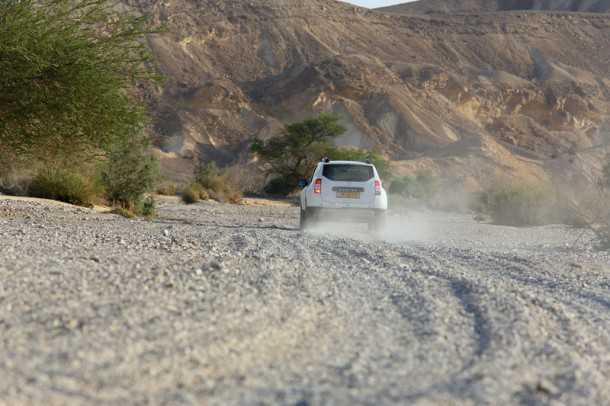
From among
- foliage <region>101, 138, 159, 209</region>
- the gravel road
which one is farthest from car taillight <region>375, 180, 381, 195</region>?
foliage <region>101, 138, 159, 209</region>

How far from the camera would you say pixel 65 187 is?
87.0ft

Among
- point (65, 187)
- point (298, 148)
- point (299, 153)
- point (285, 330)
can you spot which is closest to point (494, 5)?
point (298, 148)

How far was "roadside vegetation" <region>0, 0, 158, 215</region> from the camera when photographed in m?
14.9

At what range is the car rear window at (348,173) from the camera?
18120 mm

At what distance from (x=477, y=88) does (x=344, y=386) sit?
271 ft

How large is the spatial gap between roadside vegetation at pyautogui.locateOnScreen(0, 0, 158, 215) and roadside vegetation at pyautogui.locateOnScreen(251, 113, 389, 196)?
34.7 meters

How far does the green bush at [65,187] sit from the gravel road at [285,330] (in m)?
15.2

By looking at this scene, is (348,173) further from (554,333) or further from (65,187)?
(65,187)

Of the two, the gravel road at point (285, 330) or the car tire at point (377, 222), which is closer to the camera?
the gravel road at point (285, 330)

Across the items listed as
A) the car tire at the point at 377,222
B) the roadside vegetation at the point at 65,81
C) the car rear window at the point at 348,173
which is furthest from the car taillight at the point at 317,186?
the roadside vegetation at the point at 65,81

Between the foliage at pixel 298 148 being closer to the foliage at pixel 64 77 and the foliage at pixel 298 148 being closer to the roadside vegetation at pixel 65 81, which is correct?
the roadside vegetation at pixel 65 81

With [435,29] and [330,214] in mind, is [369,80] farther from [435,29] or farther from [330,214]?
[330,214]

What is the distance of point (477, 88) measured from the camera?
277ft

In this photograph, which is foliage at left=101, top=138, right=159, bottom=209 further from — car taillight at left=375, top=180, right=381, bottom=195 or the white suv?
car taillight at left=375, top=180, right=381, bottom=195
